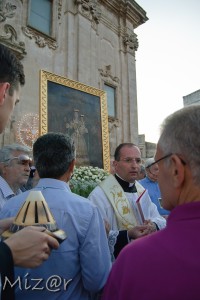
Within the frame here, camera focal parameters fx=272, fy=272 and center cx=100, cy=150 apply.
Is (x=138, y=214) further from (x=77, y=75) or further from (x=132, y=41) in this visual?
(x=132, y=41)

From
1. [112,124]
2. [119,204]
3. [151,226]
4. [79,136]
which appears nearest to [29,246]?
[151,226]

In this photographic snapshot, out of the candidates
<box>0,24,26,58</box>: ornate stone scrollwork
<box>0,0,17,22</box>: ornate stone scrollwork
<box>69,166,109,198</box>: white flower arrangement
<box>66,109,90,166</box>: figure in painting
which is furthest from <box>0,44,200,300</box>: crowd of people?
<box>0,0,17,22</box>: ornate stone scrollwork

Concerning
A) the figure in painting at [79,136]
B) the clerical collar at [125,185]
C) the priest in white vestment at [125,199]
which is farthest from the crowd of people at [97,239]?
the figure in painting at [79,136]

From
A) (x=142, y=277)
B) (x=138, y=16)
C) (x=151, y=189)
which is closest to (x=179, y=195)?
(x=142, y=277)

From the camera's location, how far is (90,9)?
35.6 ft

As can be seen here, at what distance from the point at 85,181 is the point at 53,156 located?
10.0 feet

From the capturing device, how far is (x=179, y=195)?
1025 millimetres

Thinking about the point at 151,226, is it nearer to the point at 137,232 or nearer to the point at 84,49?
the point at 137,232

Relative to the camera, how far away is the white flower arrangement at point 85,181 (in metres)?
4.31

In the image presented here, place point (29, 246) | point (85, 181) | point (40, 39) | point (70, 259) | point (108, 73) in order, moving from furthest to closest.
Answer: point (108, 73) → point (40, 39) → point (85, 181) → point (70, 259) → point (29, 246)

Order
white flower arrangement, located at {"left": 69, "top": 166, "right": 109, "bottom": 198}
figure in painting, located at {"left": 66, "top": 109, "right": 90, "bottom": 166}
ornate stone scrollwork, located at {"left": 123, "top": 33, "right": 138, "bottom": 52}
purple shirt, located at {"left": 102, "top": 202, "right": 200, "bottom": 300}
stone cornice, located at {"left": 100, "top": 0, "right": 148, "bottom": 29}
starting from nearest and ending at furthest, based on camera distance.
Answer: purple shirt, located at {"left": 102, "top": 202, "right": 200, "bottom": 300}, white flower arrangement, located at {"left": 69, "top": 166, "right": 109, "bottom": 198}, figure in painting, located at {"left": 66, "top": 109, "right": 90, "bottom": 166}, stone cornice, located at {"left": 100, "top": 0, "right": 148, "bottom": 29}, ornate stone scrollwork, located at {"left": 123, "top": 33, "right": 138, "bottom": 52}

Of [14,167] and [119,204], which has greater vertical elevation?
[14,167]

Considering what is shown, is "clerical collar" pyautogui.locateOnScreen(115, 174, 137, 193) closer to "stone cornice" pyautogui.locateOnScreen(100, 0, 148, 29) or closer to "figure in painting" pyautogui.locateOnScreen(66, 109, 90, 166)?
"figure in painting" pyautogui.locateOnScreen(66, 109, 90, 166)

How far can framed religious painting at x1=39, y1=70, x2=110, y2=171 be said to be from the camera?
22.3ft
